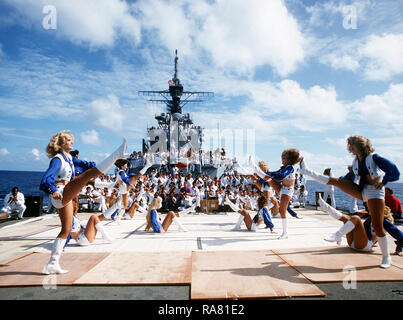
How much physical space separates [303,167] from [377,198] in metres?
1.20


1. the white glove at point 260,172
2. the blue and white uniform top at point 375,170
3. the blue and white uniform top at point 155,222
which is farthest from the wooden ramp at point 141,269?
the blue and white uniform top at point 375,170

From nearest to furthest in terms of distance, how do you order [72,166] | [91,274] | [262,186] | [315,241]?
[91,274], [72,166], [315,241], [262,186]

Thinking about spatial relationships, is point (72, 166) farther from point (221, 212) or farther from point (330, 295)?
point (221, 212)

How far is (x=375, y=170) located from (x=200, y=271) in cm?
318

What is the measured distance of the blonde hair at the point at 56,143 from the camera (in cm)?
392

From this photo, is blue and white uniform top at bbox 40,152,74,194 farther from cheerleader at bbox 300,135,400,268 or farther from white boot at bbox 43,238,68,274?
cheerleader at bbox 300,135,400,268

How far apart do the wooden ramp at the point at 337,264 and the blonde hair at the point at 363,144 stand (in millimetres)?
1817

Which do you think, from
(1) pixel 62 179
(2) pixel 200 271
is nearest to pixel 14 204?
(1) pixel 62 179

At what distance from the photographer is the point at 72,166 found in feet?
13.5

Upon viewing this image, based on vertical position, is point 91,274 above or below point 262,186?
below

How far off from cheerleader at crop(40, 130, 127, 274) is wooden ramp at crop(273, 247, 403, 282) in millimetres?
3382

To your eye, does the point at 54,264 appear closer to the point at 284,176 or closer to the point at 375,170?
the point at 284,176

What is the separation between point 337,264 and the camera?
3889 mm
